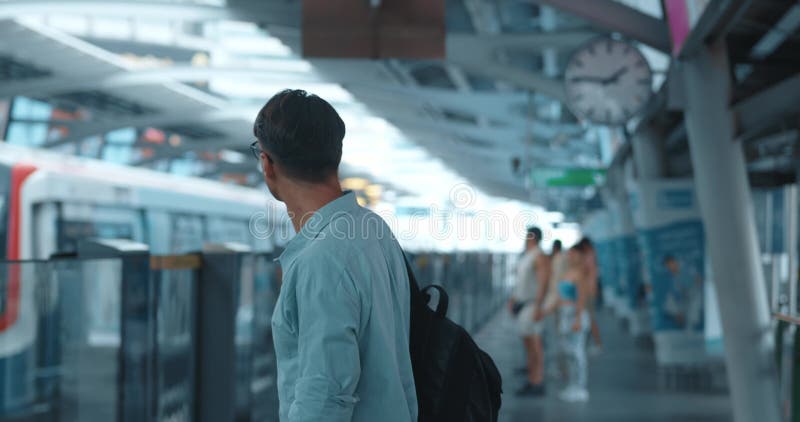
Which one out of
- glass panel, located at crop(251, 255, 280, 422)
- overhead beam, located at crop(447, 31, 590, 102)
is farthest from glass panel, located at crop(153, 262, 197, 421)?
overhead beam, located at crop(447, 31, 590, 102)

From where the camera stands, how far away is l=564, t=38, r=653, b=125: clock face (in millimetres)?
10234

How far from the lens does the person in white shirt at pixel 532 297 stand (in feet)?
35.9

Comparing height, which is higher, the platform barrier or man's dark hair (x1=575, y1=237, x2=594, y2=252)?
man's dark hair (x1=575, y1=237, x2=594, y2=252)

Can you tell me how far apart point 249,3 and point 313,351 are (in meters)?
14.5

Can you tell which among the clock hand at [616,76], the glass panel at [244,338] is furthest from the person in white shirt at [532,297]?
the glass panel at [244,338]

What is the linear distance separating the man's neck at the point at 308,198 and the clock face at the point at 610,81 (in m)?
8.16

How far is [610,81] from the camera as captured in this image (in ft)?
34.0

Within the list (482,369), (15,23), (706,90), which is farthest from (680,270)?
(15,23)

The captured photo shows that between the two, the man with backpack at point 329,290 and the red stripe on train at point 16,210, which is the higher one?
the red stripe on train at point 16,210

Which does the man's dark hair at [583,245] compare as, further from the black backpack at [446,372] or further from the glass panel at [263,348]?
the black backpack at [446,372]

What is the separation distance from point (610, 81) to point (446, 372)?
8.47 meters

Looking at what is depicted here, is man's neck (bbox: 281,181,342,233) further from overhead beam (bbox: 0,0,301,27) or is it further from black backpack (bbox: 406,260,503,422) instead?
overhead beam (bbox: 0,0,301,27)

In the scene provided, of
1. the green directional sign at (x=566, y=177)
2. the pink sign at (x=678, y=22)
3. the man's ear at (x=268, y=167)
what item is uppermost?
the green directional sign at (x=566, y=177)

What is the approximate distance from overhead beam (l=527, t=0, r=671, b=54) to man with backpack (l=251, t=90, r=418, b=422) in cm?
698
